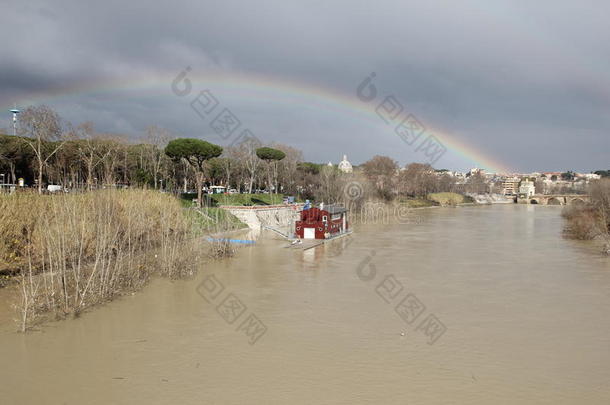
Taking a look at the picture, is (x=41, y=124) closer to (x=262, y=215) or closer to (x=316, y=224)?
(x=262, y=215)

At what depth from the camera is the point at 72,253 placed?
1451 centimetres

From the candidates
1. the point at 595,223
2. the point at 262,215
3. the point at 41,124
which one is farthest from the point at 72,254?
the point at 595,223

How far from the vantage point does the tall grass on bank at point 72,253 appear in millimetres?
12188

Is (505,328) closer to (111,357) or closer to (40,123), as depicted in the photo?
(111,357)

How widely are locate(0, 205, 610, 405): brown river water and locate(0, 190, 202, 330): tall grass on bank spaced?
2.10 feet

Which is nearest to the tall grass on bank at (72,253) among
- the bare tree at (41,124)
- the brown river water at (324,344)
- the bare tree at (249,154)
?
the brown river water at (324,344)

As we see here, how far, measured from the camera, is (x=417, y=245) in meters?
33.0

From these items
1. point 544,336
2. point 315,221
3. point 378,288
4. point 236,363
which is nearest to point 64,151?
point 315,221

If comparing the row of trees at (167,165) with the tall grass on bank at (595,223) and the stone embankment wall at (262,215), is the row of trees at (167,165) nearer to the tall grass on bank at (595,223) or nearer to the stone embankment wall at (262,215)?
the stone embankment wall at (262,215)

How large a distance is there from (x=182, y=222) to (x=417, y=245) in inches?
709

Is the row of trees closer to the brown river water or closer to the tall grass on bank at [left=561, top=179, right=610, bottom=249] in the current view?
the brown river water

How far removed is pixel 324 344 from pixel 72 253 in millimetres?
8637

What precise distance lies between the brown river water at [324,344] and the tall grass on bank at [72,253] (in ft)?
2.10

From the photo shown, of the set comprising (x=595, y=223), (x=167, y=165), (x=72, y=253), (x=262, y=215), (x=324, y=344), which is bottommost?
(x=324, y=344)
